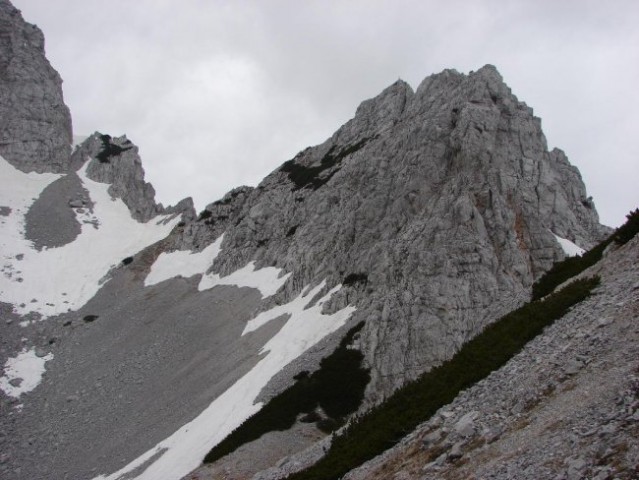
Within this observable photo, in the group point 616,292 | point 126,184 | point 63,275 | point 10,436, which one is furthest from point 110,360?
point 126,184

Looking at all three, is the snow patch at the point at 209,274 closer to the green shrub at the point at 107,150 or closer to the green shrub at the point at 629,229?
the green shrub at the point at 107,150

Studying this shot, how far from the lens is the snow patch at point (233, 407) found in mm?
34562

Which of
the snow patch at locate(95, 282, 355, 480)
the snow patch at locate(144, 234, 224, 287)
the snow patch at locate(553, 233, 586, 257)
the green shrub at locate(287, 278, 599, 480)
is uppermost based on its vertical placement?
the snow patch at locate(144, 234, 224, 287)

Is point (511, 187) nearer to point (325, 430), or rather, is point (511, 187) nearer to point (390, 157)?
point (390, 157)

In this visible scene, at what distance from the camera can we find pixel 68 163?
11450cm

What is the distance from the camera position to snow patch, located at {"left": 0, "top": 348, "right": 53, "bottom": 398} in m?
56.6

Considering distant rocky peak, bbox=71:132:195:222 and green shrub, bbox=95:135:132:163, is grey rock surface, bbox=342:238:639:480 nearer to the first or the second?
distant rocky peak, bbox=71:132:195:222

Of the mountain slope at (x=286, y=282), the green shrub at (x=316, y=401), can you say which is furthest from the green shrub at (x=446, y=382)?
the green shrub at (x=316, y=401)

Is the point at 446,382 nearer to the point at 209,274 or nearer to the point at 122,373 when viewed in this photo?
the point at 122,373

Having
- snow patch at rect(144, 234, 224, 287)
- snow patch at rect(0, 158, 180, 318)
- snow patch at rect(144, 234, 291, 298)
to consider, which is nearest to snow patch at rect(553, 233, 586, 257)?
snow patch at rect(144, 234, 291, 298)

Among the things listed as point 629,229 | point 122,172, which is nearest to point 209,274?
point 122,172

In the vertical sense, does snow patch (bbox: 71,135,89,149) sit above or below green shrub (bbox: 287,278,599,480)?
above

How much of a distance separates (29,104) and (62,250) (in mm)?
42940

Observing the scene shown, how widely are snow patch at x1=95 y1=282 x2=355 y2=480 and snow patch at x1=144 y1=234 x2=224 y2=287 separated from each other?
34241mm
